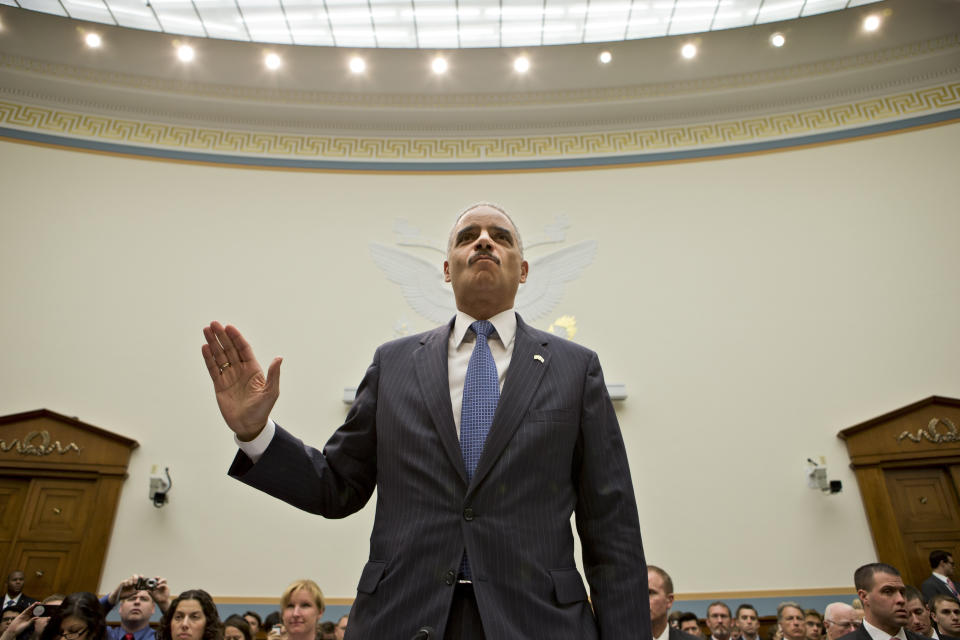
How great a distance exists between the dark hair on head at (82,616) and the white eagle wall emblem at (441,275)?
4700mm

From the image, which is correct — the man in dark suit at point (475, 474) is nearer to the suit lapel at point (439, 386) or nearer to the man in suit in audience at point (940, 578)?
the suit lapel at point (439, 386)

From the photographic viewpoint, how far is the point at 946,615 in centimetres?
455

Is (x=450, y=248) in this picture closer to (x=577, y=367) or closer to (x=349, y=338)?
(x=577, y=367)

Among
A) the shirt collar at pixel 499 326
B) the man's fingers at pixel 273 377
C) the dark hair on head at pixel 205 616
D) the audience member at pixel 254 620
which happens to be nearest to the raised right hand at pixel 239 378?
the man's fingers at pixel 273 377

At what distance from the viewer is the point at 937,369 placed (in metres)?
6.92

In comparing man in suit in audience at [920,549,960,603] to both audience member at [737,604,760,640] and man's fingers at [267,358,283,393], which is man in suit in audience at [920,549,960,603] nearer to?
audience member at [737,604,760,640]

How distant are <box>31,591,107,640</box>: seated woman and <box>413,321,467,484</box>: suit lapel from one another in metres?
3.43

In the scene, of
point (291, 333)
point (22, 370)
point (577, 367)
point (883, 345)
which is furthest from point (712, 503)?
point (22, 370)

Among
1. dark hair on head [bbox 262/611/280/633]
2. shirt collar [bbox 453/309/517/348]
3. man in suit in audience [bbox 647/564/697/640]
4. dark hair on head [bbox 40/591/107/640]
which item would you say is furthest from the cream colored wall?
shirt collar [bbox 453/309/517/348]

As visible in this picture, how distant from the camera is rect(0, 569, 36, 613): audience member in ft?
19.0

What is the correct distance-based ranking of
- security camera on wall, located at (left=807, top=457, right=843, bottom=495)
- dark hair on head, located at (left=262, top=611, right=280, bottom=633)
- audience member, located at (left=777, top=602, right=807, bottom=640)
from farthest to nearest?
security camera on wall, located at (left=807, top=457, right=843, bottom=495), dark hair on head, located at (left=262, top=611, right=280, bottom=633), audience member, located at (left=777, top=602, right=807, bottom=640)

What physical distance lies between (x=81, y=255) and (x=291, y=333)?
277cm

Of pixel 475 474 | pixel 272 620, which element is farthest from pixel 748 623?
pixel 475 474

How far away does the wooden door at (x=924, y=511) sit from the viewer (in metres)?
6.17
